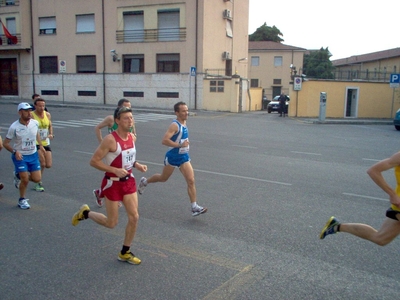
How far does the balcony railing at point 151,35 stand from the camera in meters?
33.0

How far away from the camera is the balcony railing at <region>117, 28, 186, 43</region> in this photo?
108 feet

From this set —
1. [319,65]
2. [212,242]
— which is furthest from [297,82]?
[319,65]

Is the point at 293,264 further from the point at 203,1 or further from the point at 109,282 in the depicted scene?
the point at 203,1

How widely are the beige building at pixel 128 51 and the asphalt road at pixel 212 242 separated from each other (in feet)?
76.6

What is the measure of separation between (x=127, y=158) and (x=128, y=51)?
31316 mm

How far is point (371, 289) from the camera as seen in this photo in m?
4.11

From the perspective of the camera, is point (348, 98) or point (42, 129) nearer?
point (42, 129)

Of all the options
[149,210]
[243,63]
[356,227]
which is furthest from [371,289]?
[243,63]

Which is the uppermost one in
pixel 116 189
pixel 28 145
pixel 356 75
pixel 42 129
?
pixel 356 75

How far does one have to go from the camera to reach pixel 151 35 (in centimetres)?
3378

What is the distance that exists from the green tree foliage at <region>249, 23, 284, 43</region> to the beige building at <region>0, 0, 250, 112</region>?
35751 millimetres

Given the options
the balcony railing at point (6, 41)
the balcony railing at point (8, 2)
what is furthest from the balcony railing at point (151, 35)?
the balcony railing at point (8, 2)

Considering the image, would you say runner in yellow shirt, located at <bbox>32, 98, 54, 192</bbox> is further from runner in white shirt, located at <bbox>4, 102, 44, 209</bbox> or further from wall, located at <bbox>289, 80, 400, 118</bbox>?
wall, located at <bbox>289, 80, 400, 118</bbox>

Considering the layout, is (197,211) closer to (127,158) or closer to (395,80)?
(127,158)
